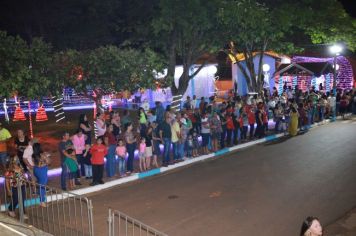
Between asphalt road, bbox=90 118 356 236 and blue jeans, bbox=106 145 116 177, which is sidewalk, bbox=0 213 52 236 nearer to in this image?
asphalt road, bbox=90 118 356 236

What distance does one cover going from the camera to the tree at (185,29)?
1848 centimetres

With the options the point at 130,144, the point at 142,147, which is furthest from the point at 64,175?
the point at 142,147

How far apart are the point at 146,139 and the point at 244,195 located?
3722 mm

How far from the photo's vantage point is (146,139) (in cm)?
1308

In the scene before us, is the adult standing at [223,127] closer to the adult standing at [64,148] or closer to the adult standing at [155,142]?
the adult standing at [155,142]

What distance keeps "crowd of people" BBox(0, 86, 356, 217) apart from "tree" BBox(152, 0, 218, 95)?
9.60 ft

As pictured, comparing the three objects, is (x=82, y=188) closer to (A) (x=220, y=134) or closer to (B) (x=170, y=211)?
A: (B) (x=170, y=211)

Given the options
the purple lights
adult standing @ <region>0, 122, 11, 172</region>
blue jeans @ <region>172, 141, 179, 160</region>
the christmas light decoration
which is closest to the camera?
adult standing @ <region>0, 122, 11, 172</region>

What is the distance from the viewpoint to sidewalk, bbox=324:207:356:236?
853 cm

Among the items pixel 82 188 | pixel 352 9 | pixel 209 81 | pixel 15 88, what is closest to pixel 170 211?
pixel 82 188

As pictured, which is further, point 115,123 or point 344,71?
point 344,71

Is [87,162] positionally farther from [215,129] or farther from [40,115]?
[40,115]

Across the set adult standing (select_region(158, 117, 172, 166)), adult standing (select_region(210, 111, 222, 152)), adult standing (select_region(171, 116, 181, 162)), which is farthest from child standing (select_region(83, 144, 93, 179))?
adult standing (select_region(210, 111, 222, 152))

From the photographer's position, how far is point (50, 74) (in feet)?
45.5
